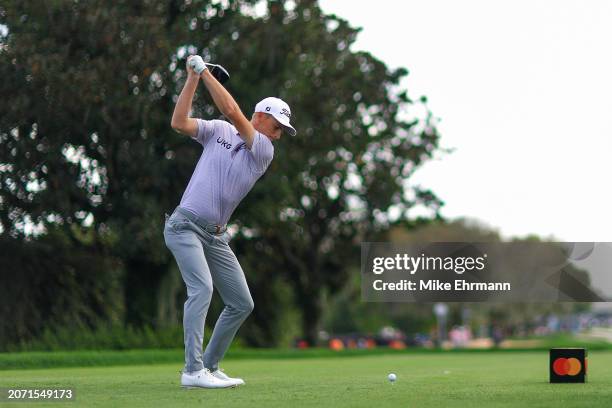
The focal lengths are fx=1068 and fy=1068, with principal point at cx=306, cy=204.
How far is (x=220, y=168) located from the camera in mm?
Result: 8688

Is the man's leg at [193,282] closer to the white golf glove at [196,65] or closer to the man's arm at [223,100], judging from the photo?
the man's arm at [223,100]

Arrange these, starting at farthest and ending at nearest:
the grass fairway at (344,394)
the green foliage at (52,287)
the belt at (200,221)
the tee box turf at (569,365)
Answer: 1. the green foliage at (52,287)
2. the tee box turf at (569,365)
3. the belt at (200,221)
4. the grass fairway at (344,394)

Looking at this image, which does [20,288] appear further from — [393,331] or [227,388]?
[393,331]

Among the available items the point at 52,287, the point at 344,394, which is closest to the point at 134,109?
the point at 52,287

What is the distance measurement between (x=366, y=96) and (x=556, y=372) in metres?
30.9

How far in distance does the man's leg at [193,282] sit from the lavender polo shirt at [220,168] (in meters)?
0.24

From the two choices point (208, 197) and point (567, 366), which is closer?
point (208, 197)

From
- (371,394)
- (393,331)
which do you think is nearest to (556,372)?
(371,394)

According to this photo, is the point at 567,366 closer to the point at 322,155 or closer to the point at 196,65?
the point at 196,65

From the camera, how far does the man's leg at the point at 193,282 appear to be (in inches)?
342

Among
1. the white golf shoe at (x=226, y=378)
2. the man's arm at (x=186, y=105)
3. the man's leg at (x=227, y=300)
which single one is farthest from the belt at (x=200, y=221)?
the white golf shoe at (x=226, y=378)

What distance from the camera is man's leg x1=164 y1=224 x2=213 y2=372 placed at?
28.5 feet

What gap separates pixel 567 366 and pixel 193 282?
3.57 metres

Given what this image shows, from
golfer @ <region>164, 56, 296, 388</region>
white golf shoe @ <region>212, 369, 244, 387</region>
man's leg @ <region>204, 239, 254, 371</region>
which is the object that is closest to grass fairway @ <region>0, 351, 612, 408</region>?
white golf shoe @ <region>212, 369, 244, 387</region>
